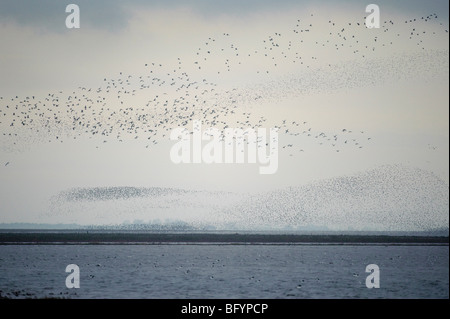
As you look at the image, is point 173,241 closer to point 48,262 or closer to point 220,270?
→ point 48,262

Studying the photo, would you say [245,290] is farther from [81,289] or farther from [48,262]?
[48,262]

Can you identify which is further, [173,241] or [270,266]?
[173,241]

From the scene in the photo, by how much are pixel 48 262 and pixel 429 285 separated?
5289 cm

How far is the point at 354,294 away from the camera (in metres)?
57.0
